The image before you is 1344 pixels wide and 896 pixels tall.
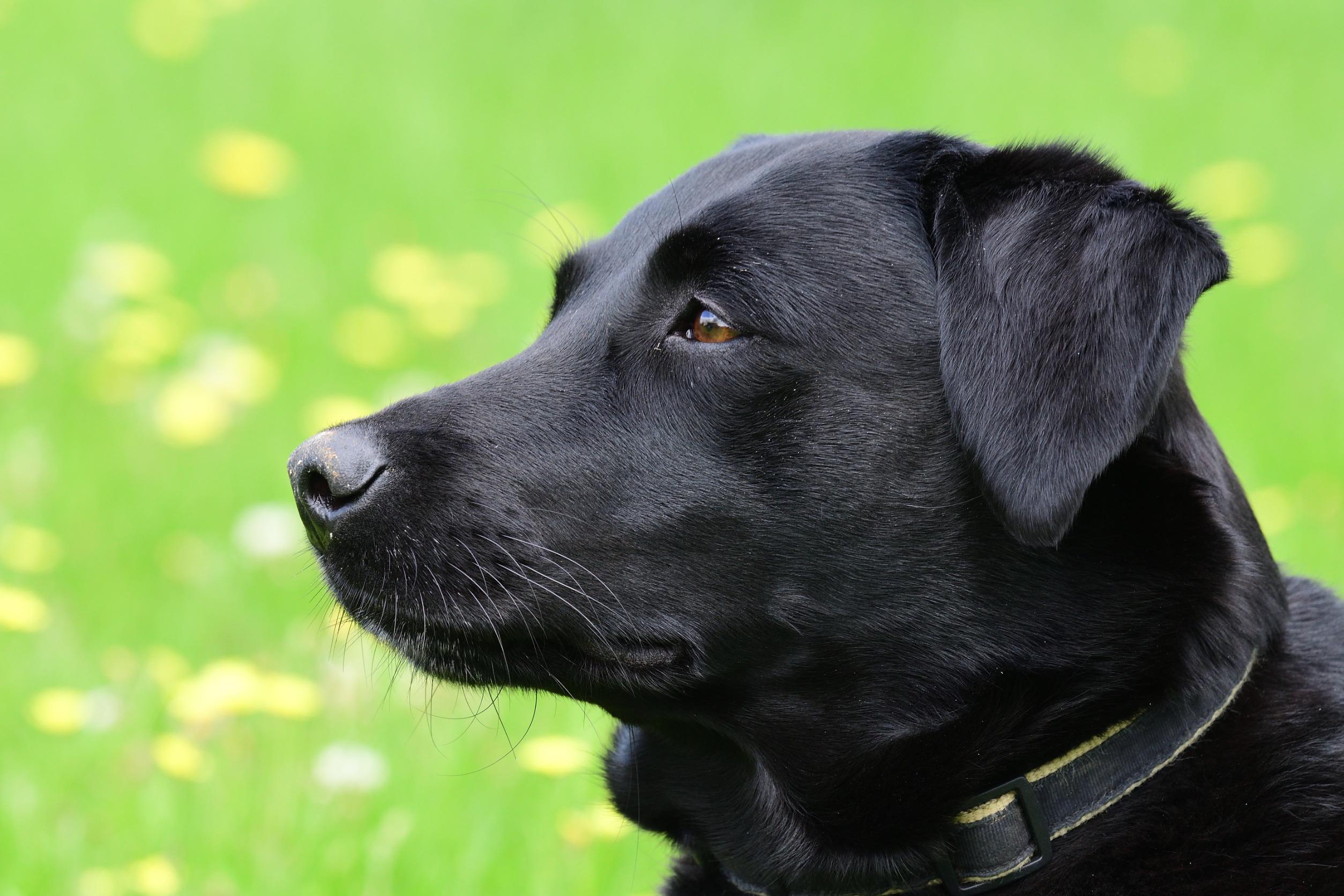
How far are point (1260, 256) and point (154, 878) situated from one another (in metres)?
6.36

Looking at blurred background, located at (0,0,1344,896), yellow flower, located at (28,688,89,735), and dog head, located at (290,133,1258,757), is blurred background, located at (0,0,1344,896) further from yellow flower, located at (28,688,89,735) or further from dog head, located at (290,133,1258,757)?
dog head, located at (290,133,1258,757)

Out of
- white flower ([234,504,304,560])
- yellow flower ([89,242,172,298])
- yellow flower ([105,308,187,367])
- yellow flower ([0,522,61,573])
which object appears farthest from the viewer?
yellow flower ([89,242,172,298])

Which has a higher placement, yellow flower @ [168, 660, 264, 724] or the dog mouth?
A: the dog mouth

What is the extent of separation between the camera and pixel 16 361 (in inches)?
212

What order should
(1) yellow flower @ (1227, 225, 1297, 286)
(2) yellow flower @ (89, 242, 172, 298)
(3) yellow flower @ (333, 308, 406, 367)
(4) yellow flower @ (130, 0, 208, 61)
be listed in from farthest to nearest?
(4) yellow flower @ (130, 0, 208, 61) → (1) yellow flower @ (1227, 225, 1297, 286) → (3) yellow flower @ (333, 308, 406, 367) → (2) yellow flower @ (89, 242, 172, 298)

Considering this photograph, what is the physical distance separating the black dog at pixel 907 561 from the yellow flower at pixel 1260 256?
521cm

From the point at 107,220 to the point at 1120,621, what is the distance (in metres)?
6.07

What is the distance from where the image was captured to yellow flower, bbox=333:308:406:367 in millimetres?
6188

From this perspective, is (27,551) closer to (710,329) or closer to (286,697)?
(286,697)

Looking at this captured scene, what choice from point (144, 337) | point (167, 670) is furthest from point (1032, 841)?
point (144, 337)

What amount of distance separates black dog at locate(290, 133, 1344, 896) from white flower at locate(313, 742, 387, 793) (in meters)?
0.84

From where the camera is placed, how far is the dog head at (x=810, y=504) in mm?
2408

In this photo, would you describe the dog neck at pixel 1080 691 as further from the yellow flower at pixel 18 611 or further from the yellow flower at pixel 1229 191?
→ the yellow flower at pixel 1229 191

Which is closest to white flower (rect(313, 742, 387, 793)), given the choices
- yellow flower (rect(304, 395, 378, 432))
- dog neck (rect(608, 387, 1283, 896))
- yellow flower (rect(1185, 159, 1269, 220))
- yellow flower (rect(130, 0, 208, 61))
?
dog neck (rect(608, 387, 1283, 896))
